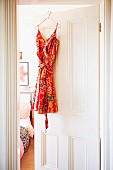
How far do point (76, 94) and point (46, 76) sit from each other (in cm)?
38

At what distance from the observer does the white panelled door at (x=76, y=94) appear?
6.64ft

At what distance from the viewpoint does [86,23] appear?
2.04 metres

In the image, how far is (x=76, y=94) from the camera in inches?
82.9

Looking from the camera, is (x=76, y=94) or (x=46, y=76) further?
(x=46, y=76)

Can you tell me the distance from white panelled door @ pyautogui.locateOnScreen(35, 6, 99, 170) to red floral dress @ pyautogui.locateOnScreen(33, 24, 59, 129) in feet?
0.20

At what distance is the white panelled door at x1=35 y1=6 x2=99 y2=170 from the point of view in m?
2.02
